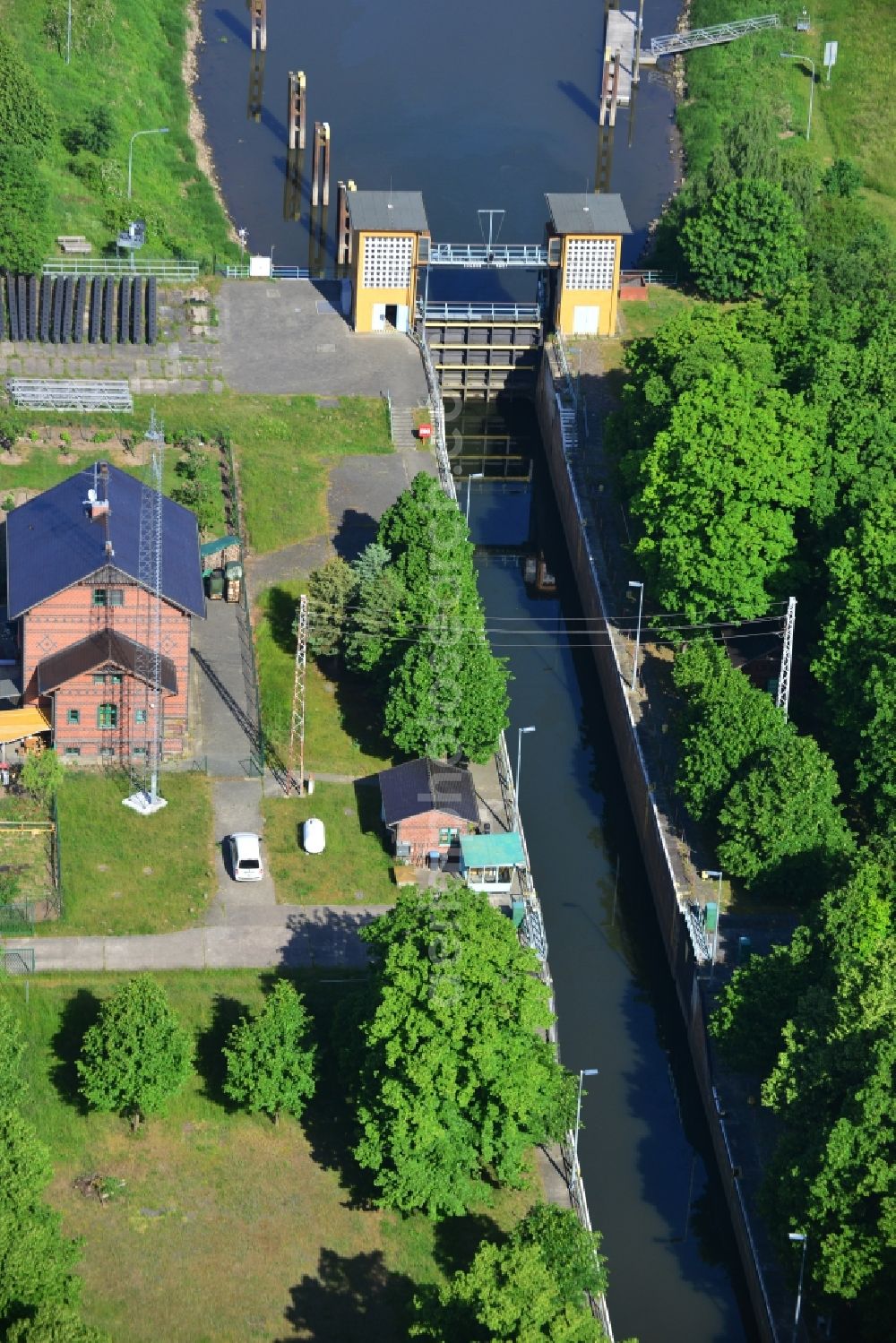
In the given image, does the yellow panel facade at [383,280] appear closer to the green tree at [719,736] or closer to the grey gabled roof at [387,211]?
the grey gabled roof at [387,211]

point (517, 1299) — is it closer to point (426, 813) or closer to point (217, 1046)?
point (217, 1046)

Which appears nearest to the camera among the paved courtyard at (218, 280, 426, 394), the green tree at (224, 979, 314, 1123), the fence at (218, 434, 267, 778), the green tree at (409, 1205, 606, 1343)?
the green tree at (409, 1205, 606, 1343)

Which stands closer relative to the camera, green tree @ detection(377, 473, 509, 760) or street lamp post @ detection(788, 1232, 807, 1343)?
street lamp post @ detection(788, 1232, 807, 1343)

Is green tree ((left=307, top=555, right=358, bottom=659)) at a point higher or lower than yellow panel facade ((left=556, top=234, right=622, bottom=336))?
lower

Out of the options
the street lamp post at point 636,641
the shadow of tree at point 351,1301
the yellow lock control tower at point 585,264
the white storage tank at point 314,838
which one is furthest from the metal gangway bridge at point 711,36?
the shadow of tree at point 351,1301

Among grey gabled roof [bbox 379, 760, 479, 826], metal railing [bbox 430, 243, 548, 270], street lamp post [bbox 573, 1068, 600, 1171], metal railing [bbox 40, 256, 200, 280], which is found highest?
metal railing [bbox 430, 243, 548, 270]

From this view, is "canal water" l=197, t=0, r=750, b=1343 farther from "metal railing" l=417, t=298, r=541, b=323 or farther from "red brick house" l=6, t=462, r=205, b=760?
"red brick house" l=6, t=462, r=205, b=760

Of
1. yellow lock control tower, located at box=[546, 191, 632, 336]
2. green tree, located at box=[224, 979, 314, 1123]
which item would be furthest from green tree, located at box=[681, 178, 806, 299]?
green tree, located at box=[224, 979, 314, 1123]

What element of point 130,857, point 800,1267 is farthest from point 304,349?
point 800,1267
